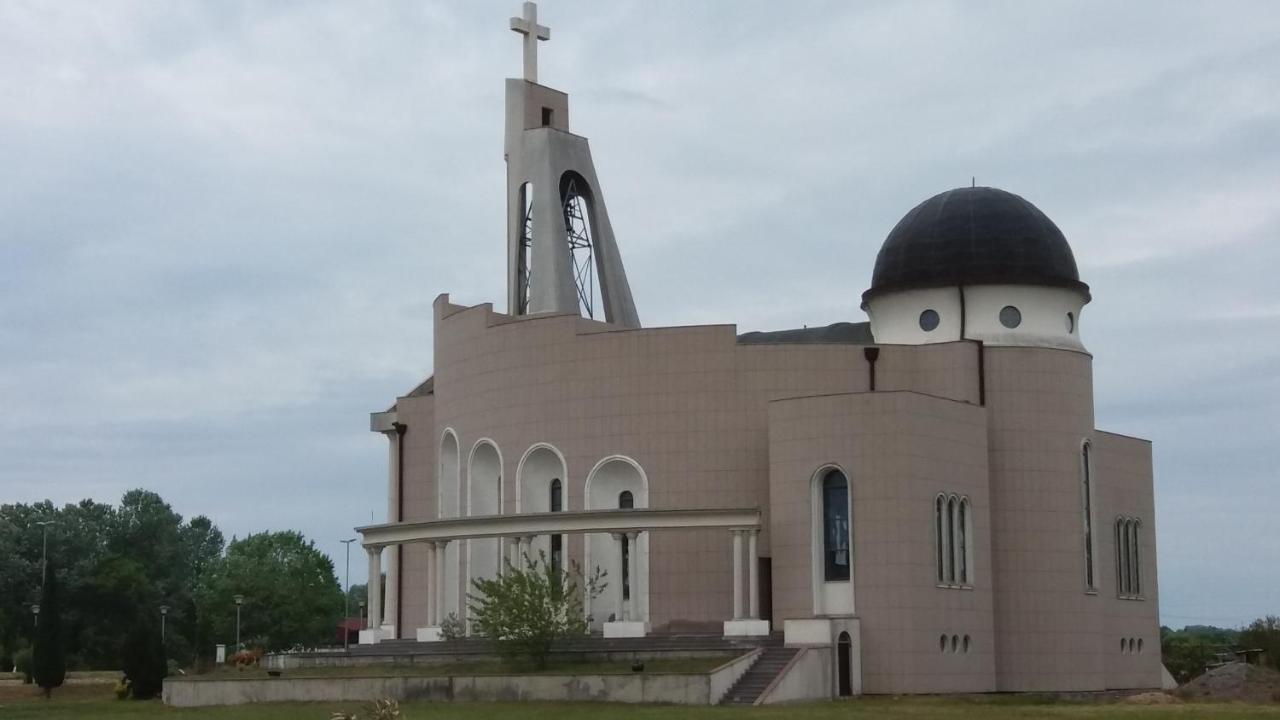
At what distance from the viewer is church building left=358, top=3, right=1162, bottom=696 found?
46312 millimetres

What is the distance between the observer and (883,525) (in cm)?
4600

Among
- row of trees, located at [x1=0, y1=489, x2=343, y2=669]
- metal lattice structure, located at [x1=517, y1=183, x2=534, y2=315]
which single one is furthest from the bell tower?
row of trees, located at [x1=0, y1=489, x2=343, y2=669]

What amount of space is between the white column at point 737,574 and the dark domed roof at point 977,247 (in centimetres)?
1031

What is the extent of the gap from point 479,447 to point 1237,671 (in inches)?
915

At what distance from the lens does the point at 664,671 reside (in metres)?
41.4

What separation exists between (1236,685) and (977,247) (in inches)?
585

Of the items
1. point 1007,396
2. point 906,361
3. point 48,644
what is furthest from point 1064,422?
point 48,644

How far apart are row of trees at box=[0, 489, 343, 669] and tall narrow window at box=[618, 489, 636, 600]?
38.1 meters

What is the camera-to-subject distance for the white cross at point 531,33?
6069 cm

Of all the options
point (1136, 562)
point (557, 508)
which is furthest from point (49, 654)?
point (1136, 562)

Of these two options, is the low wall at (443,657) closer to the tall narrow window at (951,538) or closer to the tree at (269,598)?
the tall narrow window at (951,538)

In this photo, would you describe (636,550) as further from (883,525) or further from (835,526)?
(883,525)

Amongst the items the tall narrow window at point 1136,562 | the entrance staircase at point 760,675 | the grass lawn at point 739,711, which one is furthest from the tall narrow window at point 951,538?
the tall narrow window at point 1136,562

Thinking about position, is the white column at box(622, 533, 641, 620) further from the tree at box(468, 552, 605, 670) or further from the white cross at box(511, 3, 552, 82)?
the white cross at box(511, 3, 552, 82)
